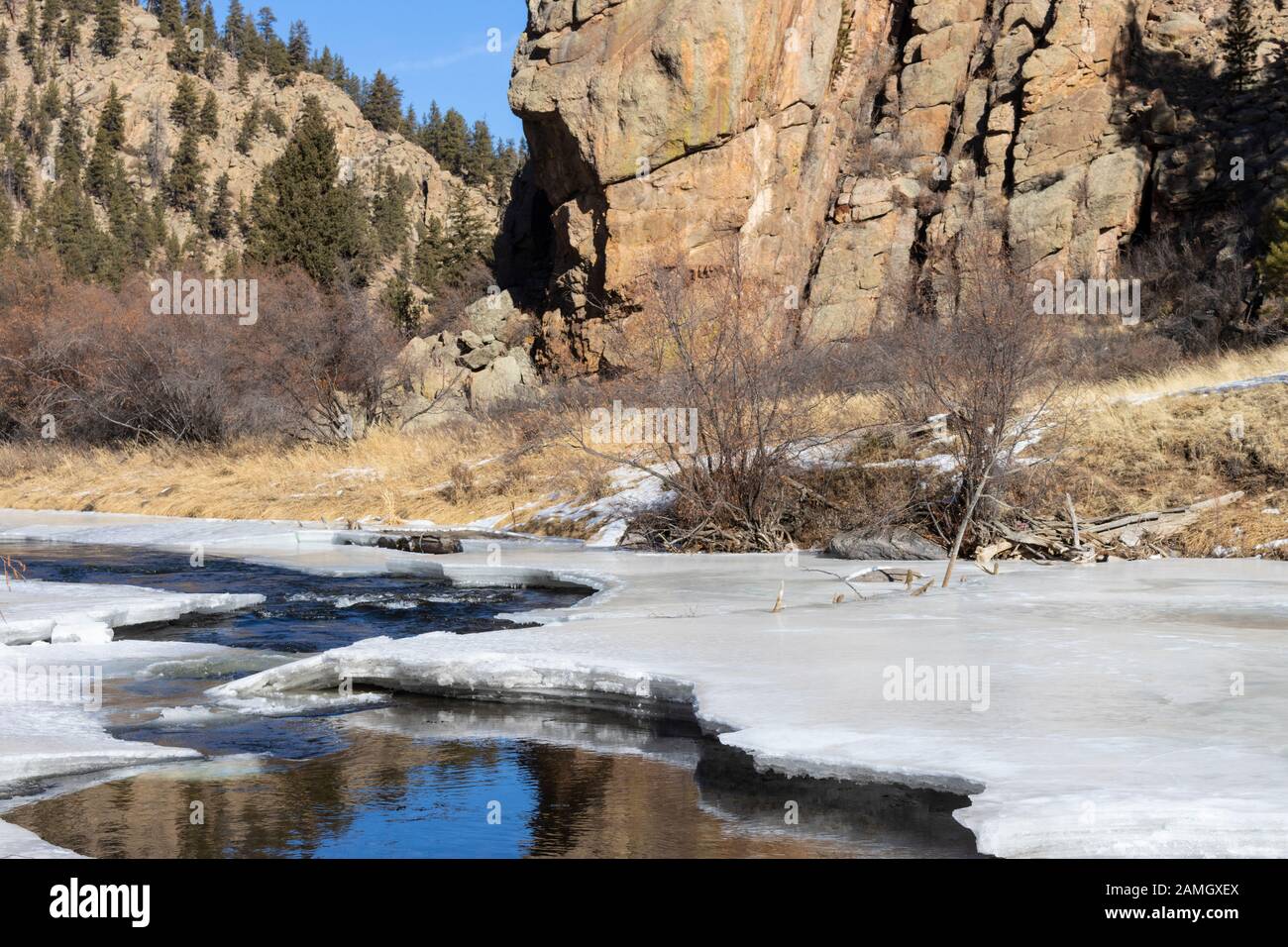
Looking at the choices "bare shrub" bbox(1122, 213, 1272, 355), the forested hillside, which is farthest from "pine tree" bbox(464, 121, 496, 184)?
"bare shrub" bbox(1122, 213, 1272, 355)

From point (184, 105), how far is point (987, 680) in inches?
4943

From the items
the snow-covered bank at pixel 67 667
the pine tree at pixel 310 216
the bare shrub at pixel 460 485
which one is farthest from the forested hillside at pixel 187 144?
the snow-covered bank at pixel 67 667

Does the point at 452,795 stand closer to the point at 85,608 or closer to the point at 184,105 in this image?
the point at 85,608

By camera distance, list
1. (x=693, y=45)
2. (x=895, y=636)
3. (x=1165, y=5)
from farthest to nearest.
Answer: (x=1165, y=5)
(x=693, y=45)
(x=895, y=636)

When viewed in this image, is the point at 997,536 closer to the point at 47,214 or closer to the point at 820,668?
the point at 820,668

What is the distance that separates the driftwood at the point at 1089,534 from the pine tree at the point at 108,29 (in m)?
140

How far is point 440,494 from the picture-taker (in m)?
23.0

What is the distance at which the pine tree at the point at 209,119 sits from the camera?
116312 mm

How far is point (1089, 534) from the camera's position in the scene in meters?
14.5

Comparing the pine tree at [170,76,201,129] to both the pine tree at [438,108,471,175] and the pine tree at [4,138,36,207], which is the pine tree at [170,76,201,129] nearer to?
the pine tree at [4,138,36,207]

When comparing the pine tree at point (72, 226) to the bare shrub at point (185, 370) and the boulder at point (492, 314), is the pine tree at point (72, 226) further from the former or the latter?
the bare shrub at point (185, 370)
